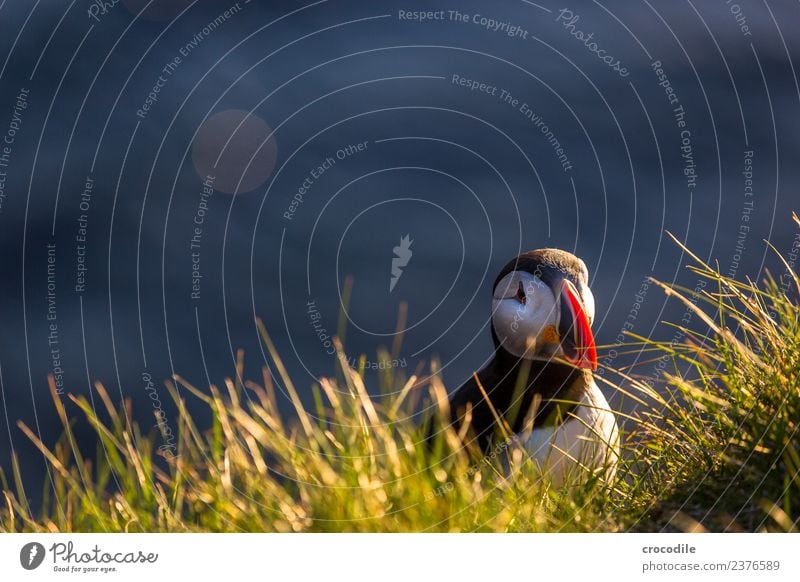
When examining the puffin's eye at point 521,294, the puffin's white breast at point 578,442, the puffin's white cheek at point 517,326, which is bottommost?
the puffin's white breast at point 578,442

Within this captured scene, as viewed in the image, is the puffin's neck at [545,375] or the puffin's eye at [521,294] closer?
the puffin's neck at [545,375]

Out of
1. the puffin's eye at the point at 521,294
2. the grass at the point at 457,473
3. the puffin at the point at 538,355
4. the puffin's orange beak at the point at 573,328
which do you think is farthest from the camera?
the puffin's eye at the point at 521,294

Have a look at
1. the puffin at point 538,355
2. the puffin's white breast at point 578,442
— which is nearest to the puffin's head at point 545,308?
the puffin at point 538,355

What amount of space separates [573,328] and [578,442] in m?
0.62

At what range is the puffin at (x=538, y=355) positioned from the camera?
3801mm

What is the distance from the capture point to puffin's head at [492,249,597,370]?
4.02m

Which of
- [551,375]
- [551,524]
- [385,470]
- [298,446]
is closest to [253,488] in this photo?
[298,446]

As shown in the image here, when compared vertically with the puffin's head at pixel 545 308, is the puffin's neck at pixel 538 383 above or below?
below

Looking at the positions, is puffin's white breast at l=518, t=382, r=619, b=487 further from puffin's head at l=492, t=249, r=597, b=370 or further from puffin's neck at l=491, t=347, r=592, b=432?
puffin's head at l=492, t=249, r=597, b=370

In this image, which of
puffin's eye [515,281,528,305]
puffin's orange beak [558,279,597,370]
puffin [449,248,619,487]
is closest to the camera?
puffin [449,248,619,487]

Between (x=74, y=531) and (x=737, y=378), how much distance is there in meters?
2.07

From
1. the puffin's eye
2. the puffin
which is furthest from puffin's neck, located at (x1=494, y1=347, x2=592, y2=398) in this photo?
the puffin's eye

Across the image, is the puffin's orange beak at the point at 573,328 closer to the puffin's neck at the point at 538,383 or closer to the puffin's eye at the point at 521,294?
the puffin's neck at the point at 538,383

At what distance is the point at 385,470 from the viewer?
8.14 ft
